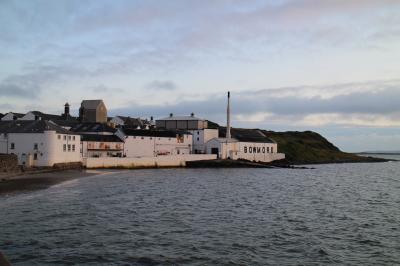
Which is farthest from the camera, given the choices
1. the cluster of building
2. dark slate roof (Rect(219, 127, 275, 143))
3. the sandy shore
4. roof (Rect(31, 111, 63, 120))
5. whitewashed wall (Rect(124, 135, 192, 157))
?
dark slate roof (Rect(219, 127, 275, 143))

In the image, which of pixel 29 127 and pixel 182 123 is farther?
→ pixel 182 123

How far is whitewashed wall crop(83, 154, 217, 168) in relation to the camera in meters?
74.6

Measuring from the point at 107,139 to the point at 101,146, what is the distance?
7.60 ft

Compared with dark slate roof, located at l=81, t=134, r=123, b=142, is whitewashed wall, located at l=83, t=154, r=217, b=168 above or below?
below

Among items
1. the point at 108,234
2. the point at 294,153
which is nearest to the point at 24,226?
the point at 108,234

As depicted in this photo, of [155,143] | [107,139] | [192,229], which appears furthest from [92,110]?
[192,229]

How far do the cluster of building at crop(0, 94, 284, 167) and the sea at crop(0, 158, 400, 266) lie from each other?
1024 inches

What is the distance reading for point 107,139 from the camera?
3339 inches

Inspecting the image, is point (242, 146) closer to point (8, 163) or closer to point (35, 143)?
point (35, 143)

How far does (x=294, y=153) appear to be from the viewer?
137750 millimetres

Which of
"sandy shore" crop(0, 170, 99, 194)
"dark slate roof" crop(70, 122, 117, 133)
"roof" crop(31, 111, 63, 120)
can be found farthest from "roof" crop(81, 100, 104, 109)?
"sandy shore" crop(0, 170, 99, 194)

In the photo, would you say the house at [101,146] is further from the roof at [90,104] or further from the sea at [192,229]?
the sea at [192,229]

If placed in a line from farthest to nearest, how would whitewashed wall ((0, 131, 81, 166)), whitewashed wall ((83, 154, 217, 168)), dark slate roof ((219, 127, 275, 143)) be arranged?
dark slate roof ((219, 127, 275, 143)), whitewashed wall ((83, 154, 217, 168)), whitewashed wall ((0, 131, 81, 166))

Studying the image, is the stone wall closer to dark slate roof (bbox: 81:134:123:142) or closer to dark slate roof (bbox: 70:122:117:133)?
dark slate roof (bbox: 81:134:123:142)
